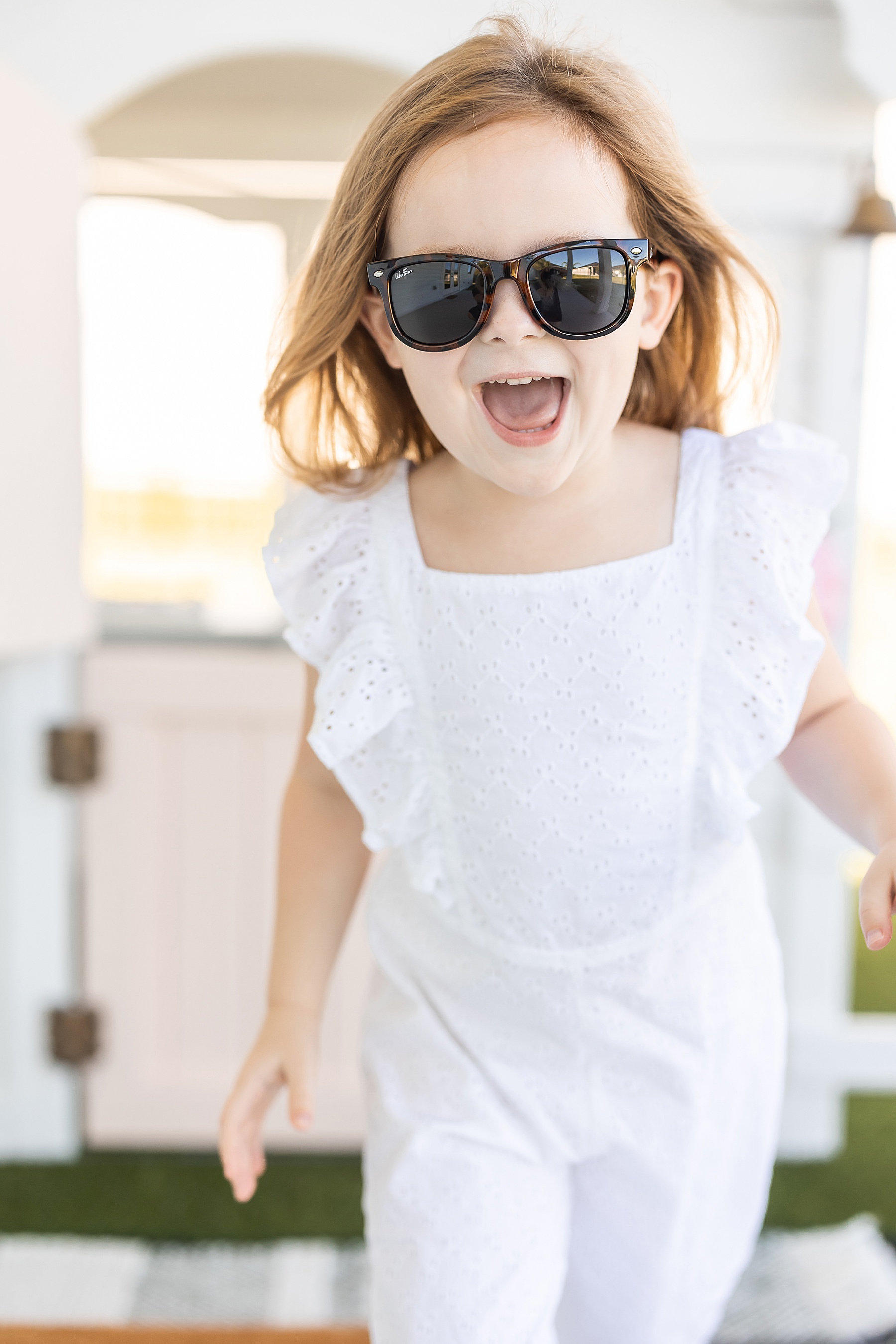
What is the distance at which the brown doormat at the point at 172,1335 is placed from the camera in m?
1.61

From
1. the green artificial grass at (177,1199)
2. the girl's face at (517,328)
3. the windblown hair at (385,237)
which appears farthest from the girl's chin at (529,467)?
the green artificial grass at (177,1199)

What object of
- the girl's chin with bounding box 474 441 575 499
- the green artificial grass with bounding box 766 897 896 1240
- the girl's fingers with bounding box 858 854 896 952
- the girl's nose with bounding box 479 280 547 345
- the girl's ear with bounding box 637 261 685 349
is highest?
the girl's ear with bounding box 637 261 685 349

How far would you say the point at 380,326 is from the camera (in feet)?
3.41

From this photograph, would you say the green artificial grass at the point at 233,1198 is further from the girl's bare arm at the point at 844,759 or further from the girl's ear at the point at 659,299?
the girl's ear at the point at 659,299

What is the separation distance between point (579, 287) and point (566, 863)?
0.50 metres

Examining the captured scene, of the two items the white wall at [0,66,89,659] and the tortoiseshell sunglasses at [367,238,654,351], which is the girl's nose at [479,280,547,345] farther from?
the white wall at [0,66,89,659]

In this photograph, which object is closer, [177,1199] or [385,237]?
[385,237]

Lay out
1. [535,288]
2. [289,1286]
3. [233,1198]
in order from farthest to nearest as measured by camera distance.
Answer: [233,1198] → [289,1286] → [535,288]

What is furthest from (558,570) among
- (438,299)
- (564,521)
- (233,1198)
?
(233,1198)

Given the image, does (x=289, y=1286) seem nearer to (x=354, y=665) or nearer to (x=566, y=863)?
(x=566, y=863)

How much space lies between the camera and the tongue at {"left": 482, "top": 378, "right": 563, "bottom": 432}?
0.91 m

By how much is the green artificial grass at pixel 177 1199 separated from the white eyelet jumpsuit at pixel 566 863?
989 millimetres

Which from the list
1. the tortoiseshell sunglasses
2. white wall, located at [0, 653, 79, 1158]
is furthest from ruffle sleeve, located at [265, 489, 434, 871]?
white wall, located at [0, 653, 79, 1158]

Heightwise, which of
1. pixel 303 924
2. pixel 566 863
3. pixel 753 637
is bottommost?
pixel 303 924
